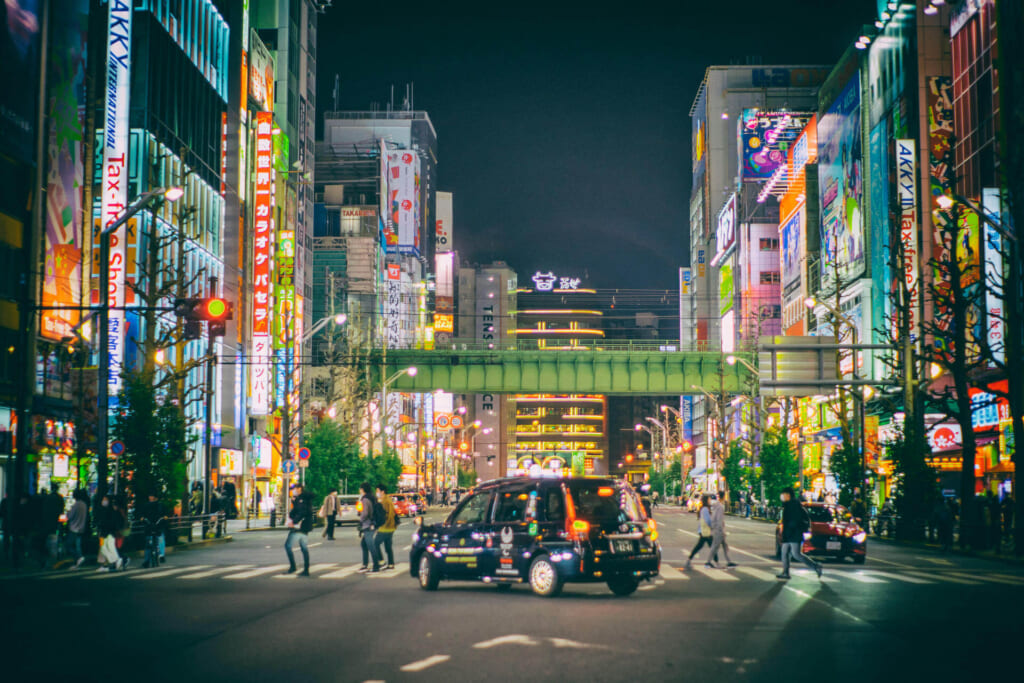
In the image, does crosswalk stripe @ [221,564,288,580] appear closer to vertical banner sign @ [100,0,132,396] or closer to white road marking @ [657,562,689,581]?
white road marking @ [657,562,689,581]

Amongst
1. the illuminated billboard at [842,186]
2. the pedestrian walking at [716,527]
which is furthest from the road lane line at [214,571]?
the illuminated billboard at [842,186]

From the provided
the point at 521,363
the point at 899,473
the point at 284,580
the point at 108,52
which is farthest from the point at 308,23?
the point at 284,580

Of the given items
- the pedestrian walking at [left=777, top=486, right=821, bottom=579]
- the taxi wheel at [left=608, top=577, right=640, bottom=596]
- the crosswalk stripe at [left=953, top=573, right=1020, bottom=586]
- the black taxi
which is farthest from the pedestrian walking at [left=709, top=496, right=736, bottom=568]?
the taxi wheel at [left=608, top=577, right=640, bottom=596]

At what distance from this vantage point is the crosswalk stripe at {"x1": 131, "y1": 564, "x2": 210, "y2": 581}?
74.9 feet

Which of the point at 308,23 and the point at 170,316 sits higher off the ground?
the point at 308,23

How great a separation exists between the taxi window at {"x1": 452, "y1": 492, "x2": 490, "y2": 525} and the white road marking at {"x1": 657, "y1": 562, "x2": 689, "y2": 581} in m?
3.61

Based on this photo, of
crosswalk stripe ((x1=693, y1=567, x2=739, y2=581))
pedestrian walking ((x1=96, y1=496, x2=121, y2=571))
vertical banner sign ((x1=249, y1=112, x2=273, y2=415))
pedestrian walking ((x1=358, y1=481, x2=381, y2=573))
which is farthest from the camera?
vertical banner sign ((x1=249, y1=112, x2=273, y2=415))

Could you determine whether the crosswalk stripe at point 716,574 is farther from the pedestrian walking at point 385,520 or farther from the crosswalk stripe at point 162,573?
the crosswalk stripe at point 162,573

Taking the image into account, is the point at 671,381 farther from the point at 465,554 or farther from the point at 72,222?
the point at 465,554

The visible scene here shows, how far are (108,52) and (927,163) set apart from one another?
3634 centimetres

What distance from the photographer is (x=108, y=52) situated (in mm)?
49844

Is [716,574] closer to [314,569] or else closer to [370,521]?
[370,521]

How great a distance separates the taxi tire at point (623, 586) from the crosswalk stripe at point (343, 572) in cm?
636

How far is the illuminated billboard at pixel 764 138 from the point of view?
4700 inches
